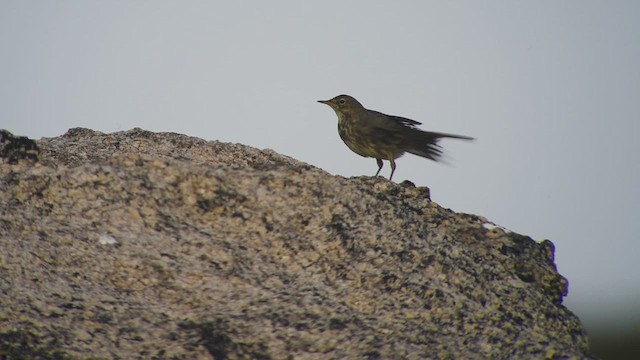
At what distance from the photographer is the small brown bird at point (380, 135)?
10164mm

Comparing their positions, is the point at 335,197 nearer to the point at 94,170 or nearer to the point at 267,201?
the point at 267,201

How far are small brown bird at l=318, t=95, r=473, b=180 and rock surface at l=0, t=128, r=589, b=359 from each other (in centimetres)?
312

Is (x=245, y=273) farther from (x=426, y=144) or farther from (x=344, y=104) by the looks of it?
(x=344, y=104)

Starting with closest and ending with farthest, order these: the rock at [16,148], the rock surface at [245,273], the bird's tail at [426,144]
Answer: the rock surface at [245,273], the rock at [16,148], the bird's tail at [426,144]

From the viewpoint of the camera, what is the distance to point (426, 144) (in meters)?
10.1

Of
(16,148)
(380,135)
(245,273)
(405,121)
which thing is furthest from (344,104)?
(245,273)

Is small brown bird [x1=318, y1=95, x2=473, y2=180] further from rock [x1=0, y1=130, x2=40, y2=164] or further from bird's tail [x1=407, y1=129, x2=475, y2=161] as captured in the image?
rock [x1=0, y1=130, x2=40, y2=164]

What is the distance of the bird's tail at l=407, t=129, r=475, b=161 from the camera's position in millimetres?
9867

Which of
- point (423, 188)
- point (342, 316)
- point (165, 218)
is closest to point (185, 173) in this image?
point (165, 218)

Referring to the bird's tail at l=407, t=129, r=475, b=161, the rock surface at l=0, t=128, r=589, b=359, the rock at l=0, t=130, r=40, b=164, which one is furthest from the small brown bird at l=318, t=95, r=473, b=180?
the rock at l=0, t=130, r=40, b=164

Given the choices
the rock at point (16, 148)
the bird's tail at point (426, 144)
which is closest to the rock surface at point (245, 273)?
the rock at point (16, 148)

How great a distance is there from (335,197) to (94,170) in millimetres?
1661

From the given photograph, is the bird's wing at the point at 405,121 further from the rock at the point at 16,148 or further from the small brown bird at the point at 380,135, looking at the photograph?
the rock at the point at 16,148

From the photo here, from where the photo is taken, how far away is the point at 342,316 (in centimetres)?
557
